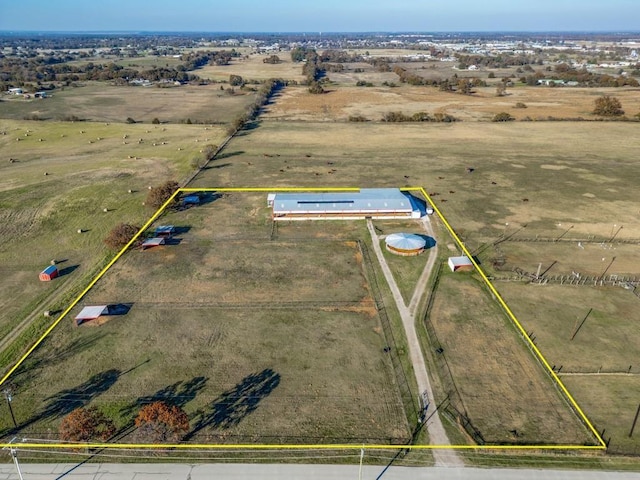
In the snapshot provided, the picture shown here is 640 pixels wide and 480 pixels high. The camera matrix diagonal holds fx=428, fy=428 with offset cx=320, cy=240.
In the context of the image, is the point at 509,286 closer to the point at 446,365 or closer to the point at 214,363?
the point at 446,365

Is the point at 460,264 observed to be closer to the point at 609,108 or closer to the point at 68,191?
the point at 68,191

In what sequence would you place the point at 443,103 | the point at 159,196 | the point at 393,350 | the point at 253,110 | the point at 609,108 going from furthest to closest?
the point at 443,103 → the point at 253,110 → the point at 609,108 → the point at 159,196 → the point at 393,350

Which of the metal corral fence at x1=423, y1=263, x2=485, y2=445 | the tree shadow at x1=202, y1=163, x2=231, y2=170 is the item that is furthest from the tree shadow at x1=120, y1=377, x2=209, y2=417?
the tree shadow at x1=202, y1=163, x2=231, y2=170

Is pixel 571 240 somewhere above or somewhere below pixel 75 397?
above

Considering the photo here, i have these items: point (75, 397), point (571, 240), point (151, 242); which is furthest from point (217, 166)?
point (571, 240)

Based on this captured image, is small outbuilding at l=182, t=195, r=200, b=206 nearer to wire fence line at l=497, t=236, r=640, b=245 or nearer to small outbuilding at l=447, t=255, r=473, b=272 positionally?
small outbuilding at l=447, t=255, r=473, b=272

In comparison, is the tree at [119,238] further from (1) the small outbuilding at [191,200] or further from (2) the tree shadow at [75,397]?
(2) the tree shadow at [75,397]

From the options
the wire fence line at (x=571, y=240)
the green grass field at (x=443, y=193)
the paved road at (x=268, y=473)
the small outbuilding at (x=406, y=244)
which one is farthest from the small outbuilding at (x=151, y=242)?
the wire fence line at (x=571, y=240)
